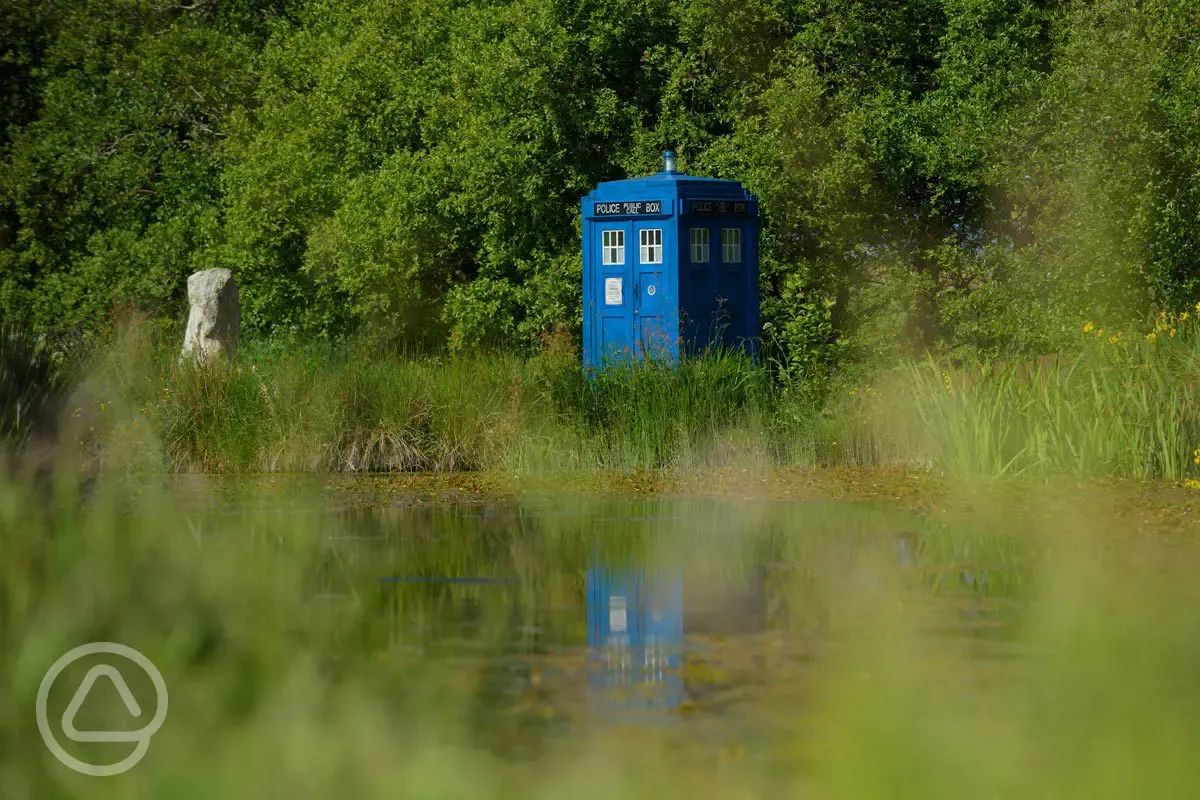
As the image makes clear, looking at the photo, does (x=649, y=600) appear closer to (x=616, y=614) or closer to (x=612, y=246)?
(x=616, y=614)

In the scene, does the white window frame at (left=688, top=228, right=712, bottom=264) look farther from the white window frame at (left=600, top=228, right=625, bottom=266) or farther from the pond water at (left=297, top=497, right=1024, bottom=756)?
the pond water at (left=297, top=497, right=1024, bottom=756)

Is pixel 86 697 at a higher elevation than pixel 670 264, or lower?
lower

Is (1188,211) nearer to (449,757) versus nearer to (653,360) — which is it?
(653,360)

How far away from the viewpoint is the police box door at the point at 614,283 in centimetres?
1494

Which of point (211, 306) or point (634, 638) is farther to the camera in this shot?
point (211, 306)

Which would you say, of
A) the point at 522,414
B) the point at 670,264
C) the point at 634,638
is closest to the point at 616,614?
the point at 634,638

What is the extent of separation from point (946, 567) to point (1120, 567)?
2.45 ft

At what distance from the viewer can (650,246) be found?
1485 cm

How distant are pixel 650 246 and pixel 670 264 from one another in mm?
273

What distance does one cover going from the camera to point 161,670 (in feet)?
17.2

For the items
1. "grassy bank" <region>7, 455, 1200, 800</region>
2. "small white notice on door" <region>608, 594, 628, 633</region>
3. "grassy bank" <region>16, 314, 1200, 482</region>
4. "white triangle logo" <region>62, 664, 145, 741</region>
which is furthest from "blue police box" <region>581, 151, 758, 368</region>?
"white triangle logo" <region>62, 664, 145, 741</region>

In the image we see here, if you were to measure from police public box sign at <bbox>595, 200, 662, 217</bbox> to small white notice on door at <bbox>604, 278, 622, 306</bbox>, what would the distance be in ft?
1.83

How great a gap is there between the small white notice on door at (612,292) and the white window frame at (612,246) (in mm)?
149

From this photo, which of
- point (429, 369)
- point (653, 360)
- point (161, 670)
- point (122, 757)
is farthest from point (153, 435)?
point (122, 757)
